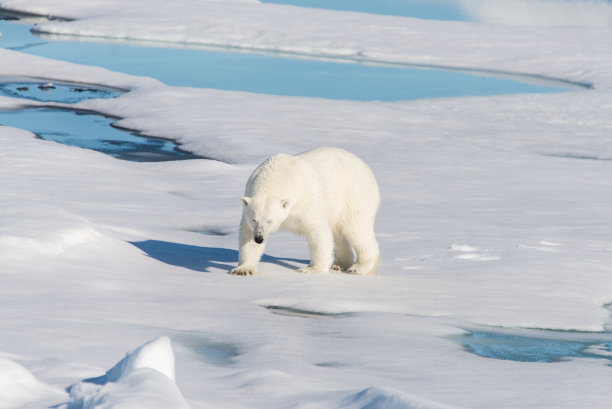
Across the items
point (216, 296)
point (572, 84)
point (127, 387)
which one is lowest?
point (216, 296)

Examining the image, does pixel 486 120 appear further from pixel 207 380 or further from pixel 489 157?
pixel 207 380

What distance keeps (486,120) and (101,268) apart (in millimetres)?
9645

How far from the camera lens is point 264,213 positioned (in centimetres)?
509

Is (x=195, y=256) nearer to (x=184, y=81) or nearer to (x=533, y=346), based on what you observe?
(x=533, y=346)

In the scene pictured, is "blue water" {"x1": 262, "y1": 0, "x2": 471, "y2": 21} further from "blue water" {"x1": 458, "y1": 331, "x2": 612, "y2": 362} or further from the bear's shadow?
"blue water" {"x1": 458, "y1": 331, "x2": 612, "y2": 362}

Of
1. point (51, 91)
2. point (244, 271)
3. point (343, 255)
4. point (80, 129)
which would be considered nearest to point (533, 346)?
point (244, 271)

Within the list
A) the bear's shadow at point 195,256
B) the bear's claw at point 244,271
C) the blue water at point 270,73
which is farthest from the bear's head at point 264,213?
the blue water at point 270,73

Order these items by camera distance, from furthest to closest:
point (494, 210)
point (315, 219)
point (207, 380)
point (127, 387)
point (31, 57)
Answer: point (31, 57), point (494, 210), point (315, 219), point (207, 380), point (127, 387)

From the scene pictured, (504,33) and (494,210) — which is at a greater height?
(504,33)

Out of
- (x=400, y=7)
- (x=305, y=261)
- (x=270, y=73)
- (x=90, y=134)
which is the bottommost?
(x=305, y=261)

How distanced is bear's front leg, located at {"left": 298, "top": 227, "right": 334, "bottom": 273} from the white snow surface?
111 mm

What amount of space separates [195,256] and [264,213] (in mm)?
1089

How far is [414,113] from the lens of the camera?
47.0ft

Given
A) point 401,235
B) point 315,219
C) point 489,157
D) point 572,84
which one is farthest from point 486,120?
point 315,219
